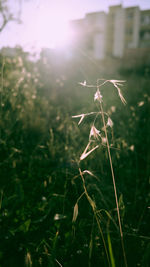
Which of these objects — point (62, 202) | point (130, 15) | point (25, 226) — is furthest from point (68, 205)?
point (130, 15)

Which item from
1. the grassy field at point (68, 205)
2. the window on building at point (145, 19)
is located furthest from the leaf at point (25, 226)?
the window on building at point (145, 19)

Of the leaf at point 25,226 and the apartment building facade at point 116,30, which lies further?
the apartment building facade at point 116,30

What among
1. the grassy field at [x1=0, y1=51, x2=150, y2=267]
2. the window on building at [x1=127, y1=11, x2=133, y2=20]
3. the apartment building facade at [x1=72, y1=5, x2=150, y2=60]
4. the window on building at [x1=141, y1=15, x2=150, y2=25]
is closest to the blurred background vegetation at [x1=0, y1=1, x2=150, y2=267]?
the grassy field at [x1=0, y1=51, x2=150, y2=267]

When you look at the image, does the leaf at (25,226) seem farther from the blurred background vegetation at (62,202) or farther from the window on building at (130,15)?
the window on building at (130,15)

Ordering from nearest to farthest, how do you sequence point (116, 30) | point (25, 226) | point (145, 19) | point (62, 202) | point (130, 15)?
1. point (25, 226)
2. point (62, 202)
3. point (116, 30)
4. point (130, 15)
5. point (145, 19)

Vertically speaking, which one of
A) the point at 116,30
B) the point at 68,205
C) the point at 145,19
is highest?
the point at 145,19

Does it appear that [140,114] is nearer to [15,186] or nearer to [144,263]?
[15,186]

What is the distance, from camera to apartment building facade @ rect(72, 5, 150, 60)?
121ft

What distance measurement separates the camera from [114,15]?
36781 millimetres

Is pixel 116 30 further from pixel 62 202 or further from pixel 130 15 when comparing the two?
pixel 62 202

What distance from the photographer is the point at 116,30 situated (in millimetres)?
37375

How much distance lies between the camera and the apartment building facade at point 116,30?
36.9 meters

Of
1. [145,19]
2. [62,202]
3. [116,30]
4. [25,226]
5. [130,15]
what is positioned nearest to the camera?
[25,226]

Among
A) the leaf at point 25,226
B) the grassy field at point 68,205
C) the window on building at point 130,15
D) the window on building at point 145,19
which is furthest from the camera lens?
the window on building at point 145,19
